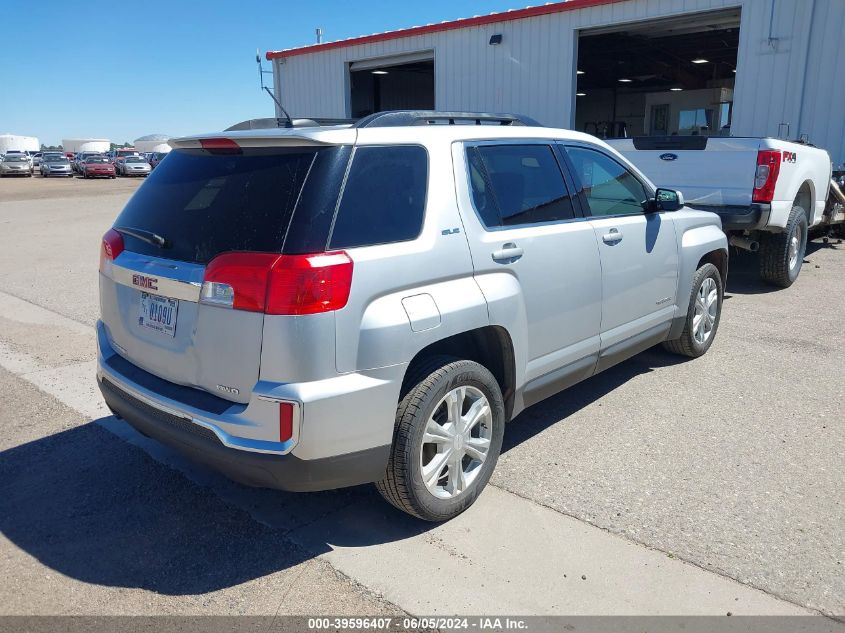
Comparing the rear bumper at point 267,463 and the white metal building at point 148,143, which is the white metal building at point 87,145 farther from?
the rear bumper at point 267,463

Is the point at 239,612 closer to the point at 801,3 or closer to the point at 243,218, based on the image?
the point at 243,218

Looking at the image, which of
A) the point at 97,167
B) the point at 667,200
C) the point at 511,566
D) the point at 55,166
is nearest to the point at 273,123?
the point at 511,566

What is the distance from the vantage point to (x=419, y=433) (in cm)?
314

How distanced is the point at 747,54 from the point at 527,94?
5007 mm

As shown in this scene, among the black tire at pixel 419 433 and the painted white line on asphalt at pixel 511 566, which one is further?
the black tire at pixel 419 433

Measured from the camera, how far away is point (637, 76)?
87.7 ft

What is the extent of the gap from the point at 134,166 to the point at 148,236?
48159mm

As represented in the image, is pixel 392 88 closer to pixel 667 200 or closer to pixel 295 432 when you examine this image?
pixel 667 200

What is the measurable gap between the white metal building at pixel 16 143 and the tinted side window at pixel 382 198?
3278 inches

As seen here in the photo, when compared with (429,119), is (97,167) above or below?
below

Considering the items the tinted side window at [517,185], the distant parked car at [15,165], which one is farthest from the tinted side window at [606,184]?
the distant parked car at [15,165]

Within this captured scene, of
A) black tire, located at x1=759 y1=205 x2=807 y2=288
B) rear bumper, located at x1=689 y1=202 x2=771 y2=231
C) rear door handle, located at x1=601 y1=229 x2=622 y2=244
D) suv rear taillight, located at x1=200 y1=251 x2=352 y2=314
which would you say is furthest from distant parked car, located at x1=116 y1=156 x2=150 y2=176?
suv rear taillight, located at x1=200 y1=251 x2=352 y2=314

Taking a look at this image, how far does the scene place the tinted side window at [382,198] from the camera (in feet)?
9.70

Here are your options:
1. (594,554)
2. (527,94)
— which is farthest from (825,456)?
(527,94)
